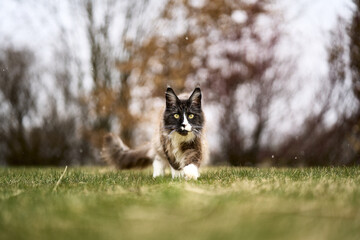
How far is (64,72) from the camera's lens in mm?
10859

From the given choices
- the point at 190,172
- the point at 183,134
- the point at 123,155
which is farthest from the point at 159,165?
the point at 123,155

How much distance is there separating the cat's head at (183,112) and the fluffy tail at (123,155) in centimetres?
136

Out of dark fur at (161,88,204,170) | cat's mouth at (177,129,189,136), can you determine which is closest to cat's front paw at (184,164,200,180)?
dark fur at (161,88,204,170)

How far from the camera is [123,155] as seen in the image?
5934mm

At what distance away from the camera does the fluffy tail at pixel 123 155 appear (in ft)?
18.7

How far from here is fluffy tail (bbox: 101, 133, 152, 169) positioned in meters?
5.70

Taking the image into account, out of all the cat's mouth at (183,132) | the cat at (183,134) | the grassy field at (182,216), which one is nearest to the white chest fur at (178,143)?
the cat at (183,134)

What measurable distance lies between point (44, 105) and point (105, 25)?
284 cm

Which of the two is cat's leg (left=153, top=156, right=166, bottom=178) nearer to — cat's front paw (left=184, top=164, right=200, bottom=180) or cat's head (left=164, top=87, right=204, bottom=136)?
cat's head (left=164, top=87, right=204, bottom=136)

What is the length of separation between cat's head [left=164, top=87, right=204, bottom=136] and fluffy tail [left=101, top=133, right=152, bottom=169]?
1364mm

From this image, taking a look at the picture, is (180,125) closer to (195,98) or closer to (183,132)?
(183,132)

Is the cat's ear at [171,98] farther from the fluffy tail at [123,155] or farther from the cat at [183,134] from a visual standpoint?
the fluffy tail at [123,155]

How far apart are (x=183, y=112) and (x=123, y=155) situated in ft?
6.52

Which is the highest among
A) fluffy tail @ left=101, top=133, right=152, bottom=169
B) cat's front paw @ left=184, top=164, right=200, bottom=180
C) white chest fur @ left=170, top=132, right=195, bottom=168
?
Result: white chest fur @ left=170, top=132, right=195, bottom=168
